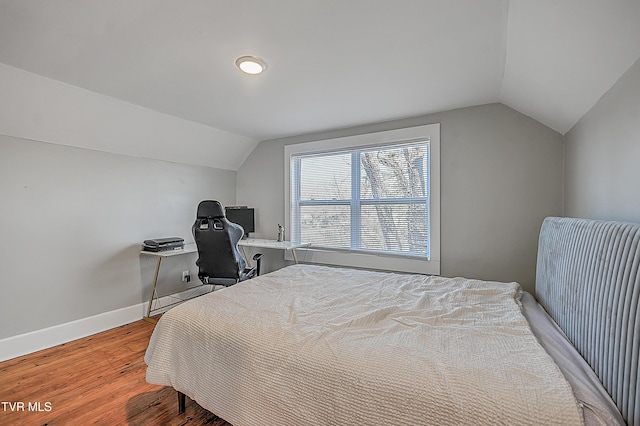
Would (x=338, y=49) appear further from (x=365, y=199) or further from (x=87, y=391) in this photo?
(x=87, y=391)

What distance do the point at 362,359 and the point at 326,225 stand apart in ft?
8.70

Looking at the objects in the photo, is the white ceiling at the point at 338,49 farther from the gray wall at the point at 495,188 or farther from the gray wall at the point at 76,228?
the gray wall at the point at 76,228

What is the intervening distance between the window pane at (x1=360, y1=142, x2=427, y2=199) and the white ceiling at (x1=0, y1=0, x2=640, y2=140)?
2.14 feet

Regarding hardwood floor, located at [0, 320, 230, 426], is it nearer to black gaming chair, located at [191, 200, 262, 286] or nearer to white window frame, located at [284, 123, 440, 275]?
black gaming chair, located at [191, 200, 262, 286]

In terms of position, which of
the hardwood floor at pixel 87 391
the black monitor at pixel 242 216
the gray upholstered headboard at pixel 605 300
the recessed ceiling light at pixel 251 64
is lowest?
the hardwood floor at pixel 87 391

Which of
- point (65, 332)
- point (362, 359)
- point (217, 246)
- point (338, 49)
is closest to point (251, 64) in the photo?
point (338, 49)

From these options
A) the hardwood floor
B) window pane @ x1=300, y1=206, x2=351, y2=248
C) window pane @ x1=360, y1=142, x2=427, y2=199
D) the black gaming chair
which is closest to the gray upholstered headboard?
window pane @ x1=360, y1=142, x2=427, y2=199

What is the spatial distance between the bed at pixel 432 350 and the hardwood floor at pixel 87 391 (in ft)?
1.44

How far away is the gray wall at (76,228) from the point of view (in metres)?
2.42

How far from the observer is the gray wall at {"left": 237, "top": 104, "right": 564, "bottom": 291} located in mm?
2525

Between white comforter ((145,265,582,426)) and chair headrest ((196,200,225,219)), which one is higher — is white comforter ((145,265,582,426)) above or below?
below

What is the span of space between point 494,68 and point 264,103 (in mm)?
1886

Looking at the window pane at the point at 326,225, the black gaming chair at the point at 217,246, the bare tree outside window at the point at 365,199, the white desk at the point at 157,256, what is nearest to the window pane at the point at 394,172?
the bare tree outside window at the point at 365,199

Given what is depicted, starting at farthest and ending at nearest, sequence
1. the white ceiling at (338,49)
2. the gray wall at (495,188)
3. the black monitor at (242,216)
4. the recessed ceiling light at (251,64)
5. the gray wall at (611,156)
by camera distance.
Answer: the black monitor at (242,216) < the gray wall at (495,188) < the recessed ceiling light at (251,64) < the white ceiling at (338,49) < the gray wall at (611,156)
